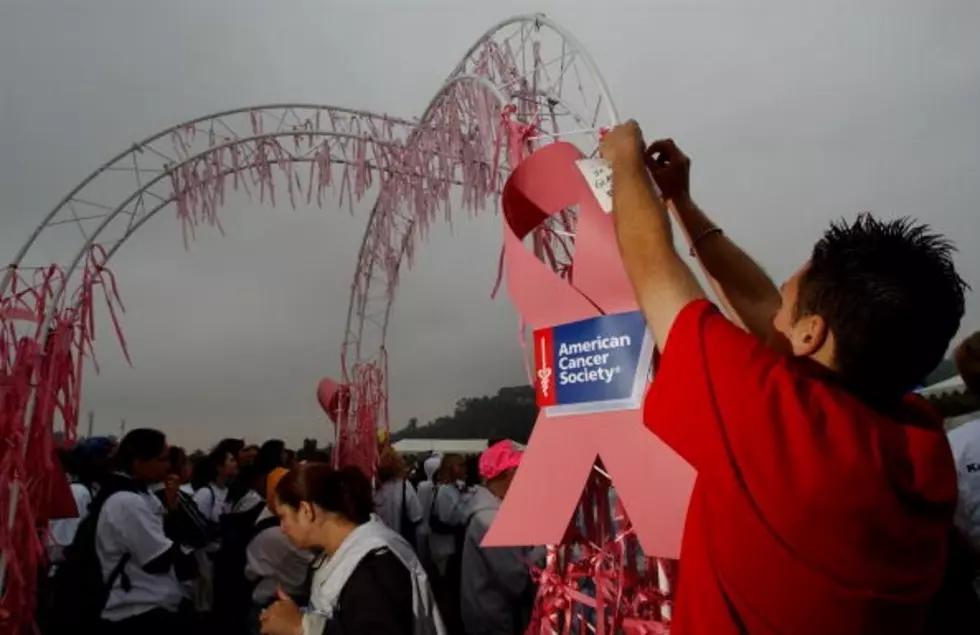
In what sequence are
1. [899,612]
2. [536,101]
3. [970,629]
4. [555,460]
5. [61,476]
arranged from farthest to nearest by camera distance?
[61,476] → [536,101] → [555,460] → [970,629] → [899,612]

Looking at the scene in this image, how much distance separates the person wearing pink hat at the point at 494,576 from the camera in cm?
411

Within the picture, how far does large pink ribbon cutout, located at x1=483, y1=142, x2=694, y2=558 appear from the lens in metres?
1.74

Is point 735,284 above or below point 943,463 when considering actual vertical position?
above

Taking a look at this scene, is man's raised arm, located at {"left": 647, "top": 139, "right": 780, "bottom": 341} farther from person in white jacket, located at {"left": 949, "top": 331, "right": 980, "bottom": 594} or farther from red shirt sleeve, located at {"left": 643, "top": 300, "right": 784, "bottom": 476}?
person in white jacket, located at {"left": 949, "top": 331, "right": 980, "bottom": 594}

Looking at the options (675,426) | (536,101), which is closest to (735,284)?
(675,426)

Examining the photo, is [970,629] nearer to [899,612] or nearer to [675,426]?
[899,612]

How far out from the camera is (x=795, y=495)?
3.12ft

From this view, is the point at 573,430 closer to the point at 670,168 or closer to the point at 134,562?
the point at 670,168

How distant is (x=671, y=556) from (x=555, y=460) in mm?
384

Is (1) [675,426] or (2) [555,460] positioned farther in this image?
(2) [555,460]

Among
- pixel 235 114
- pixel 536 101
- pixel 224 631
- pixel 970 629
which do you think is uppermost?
pixel 235 114

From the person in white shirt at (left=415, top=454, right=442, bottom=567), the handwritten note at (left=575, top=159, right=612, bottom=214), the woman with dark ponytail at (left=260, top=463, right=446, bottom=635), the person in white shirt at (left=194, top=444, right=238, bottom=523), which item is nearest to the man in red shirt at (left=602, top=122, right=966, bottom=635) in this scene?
the handwritten note at (left=575, top=159, right=612, bottom=214)

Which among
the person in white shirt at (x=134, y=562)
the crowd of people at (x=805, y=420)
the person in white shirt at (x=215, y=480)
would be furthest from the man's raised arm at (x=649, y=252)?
the person in white shirt at (x=215, y=480)

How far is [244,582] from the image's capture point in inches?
202
